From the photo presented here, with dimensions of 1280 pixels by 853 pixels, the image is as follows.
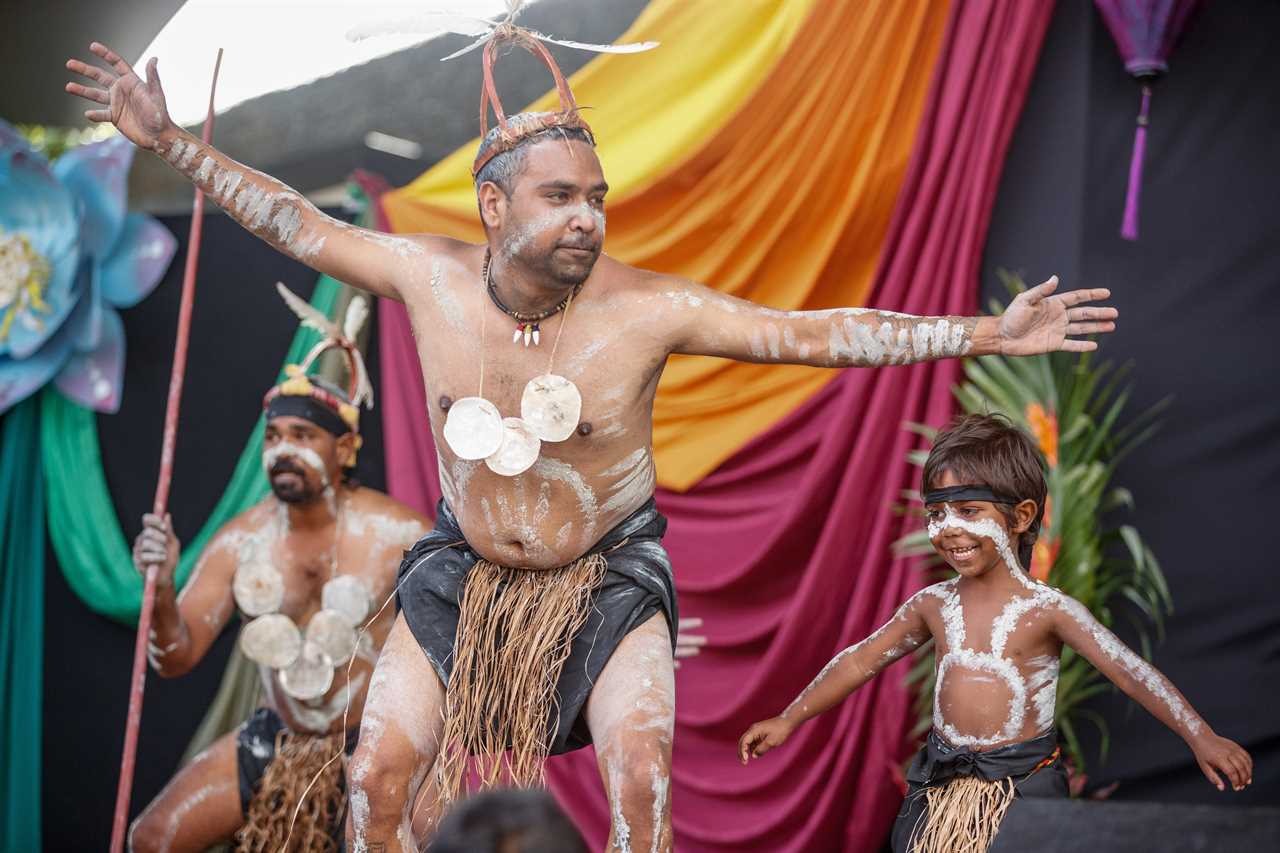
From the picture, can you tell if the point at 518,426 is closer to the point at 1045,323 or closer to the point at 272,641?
the point at 1045,323

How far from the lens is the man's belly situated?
9.20 ft

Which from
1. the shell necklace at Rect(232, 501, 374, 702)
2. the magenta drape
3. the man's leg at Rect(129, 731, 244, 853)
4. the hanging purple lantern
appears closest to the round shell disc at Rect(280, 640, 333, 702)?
the shell necklace at Rect(232, 501, 374, 702)

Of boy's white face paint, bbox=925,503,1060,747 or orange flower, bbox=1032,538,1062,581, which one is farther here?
orange flower, bbox=1032,538,1062,581

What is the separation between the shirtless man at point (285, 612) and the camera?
152 inches

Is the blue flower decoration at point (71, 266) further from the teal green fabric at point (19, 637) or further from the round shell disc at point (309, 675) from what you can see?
the round shell disc at point (309, 675)

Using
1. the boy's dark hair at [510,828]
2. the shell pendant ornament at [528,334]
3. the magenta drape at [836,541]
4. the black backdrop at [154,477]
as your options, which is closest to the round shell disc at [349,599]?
the magenta drape at [836,541]

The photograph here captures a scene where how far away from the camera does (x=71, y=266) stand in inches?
200

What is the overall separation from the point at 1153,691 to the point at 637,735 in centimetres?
105

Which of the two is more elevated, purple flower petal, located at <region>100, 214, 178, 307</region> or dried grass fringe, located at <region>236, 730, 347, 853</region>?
purple flower petal, located at <region>100, 214, 178, 307</region>

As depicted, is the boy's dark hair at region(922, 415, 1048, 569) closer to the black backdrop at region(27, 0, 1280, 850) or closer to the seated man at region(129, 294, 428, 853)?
the black backdrop at region(27, 0, 1280, 850)

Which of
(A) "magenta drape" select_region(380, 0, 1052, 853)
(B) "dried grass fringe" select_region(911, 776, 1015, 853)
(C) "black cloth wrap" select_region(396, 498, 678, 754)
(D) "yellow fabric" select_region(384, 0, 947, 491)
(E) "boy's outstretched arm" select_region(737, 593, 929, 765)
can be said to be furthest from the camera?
(D) "yellow fabric" select_region(384, 0, 947, 491)

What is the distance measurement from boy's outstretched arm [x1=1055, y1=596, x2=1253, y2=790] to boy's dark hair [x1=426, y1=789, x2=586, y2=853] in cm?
175

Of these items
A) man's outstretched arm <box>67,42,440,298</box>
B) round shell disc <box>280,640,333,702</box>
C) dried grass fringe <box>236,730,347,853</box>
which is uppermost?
man's outstretched arm <box>67,42,440,298</box>

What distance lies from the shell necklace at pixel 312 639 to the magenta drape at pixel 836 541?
104 centimetres
